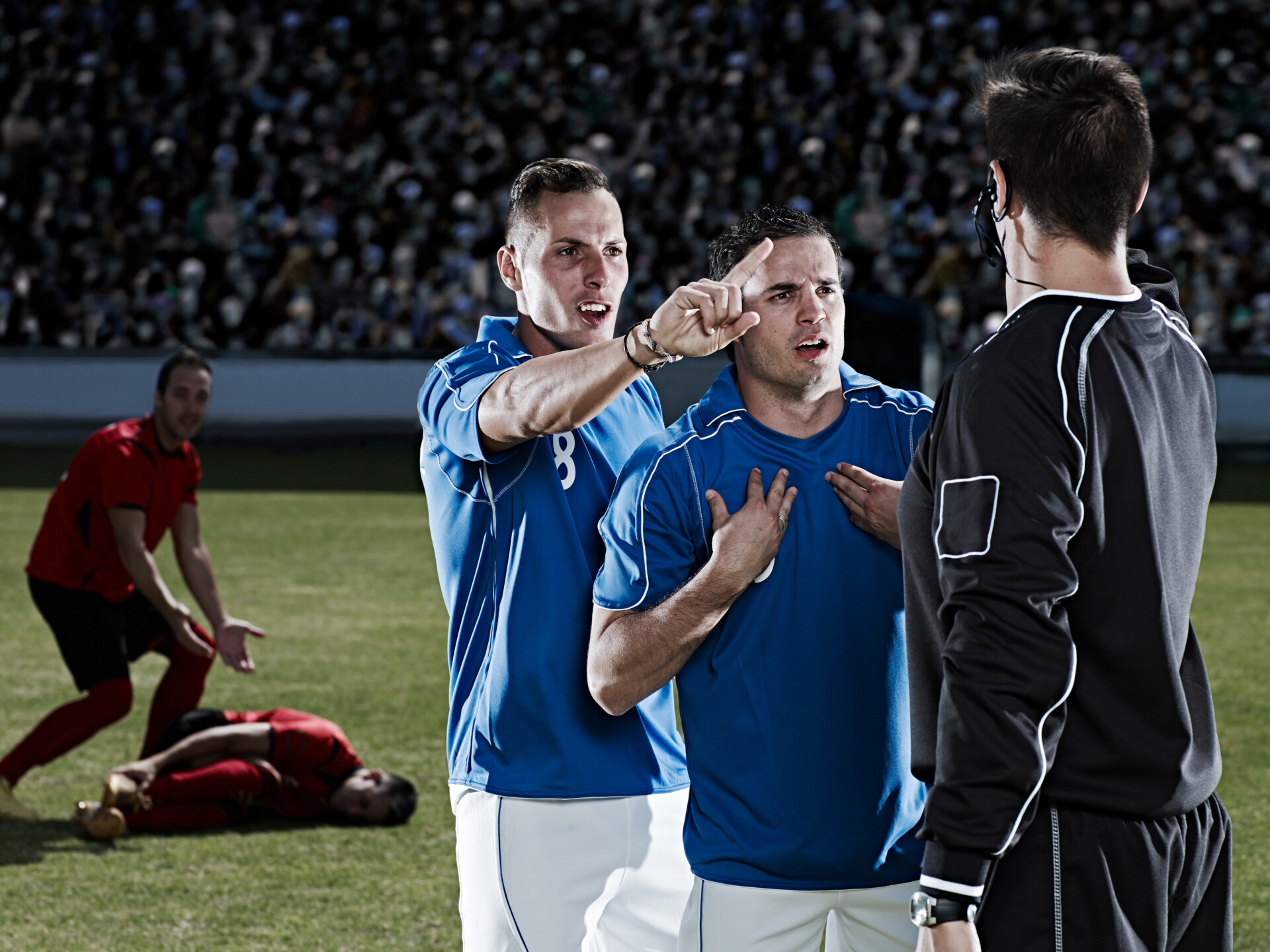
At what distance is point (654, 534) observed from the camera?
2650 millimetres

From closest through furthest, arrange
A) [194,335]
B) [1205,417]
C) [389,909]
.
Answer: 1. [1205,417]
2. [389,909]
3. [194,335]

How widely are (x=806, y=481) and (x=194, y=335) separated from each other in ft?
66.1

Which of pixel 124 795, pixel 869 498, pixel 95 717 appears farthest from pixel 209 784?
pixel 869 498

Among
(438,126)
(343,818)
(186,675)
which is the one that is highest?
(438,126)

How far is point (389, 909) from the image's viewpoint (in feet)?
16.7

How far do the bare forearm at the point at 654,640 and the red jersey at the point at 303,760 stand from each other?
348 cm

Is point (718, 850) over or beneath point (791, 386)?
beneath

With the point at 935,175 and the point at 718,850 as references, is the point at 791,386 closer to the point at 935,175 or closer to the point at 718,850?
the point at 718,850

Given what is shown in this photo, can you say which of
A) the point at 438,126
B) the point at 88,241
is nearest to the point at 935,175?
the point at 438,126

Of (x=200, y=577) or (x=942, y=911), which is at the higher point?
(x=942, y=911)

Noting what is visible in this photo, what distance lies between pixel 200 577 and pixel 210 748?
3.17 ft

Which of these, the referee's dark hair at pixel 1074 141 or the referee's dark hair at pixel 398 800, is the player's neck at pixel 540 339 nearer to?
the referee's dark hair at pixel 1074 141

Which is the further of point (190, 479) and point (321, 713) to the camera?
point (321, 713)

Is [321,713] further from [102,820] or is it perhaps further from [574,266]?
[574,266]
